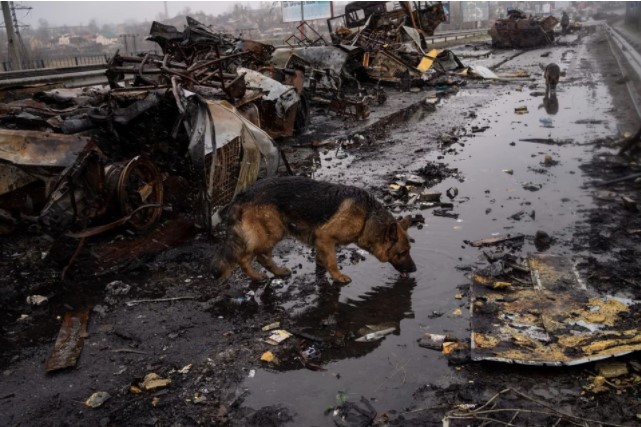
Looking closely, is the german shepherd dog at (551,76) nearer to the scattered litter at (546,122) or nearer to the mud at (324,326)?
the scattered litter at (546,122)

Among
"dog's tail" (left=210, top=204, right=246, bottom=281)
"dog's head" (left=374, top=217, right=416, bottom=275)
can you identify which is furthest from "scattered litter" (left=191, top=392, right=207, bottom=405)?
"dog's head" (left=374, top=217, right=416, bottom=275)

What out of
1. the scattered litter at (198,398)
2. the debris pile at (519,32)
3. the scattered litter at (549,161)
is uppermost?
the debris pile at (519,32)

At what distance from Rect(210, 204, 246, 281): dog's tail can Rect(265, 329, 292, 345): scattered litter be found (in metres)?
0.93

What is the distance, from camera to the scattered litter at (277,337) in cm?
438

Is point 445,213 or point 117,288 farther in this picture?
point 445,213

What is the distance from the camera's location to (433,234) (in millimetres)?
6559

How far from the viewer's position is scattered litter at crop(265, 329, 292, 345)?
4375 mm

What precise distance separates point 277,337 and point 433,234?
2.99 meters

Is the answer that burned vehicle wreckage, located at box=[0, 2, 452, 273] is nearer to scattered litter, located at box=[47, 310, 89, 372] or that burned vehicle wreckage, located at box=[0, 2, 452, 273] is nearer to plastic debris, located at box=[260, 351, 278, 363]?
scattered litter, located at box=[47, 310, 89, 372]

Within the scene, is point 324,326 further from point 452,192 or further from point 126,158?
point 452,192

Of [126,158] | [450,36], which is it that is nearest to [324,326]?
[126,158]

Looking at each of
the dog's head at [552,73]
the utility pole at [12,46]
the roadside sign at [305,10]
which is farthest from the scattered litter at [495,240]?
the roadside sign at [305,10]

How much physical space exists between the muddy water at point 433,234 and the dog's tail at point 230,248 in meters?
0.92

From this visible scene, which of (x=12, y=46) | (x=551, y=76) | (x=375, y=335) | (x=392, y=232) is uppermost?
(x=12, y=46)
